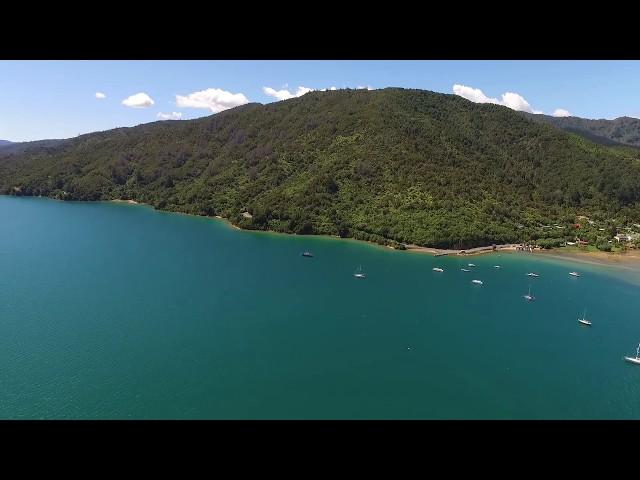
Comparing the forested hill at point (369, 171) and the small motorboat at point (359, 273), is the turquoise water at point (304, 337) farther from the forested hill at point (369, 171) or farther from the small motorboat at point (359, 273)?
the forested hill at point (369, 171)

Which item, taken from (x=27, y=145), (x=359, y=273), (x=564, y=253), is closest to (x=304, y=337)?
(x=359, y=273)

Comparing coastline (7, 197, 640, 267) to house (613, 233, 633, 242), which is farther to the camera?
house (613, 233, 633, 242)

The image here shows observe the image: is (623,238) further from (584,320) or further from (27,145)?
(27,145)

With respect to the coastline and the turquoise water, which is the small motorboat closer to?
the turquoise water

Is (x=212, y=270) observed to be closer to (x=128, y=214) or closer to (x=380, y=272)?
(x=380, y=272)

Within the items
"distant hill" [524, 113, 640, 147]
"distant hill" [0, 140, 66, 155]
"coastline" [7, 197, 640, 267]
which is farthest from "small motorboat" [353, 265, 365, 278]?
"distant hill" [524, 113, 640, 147]

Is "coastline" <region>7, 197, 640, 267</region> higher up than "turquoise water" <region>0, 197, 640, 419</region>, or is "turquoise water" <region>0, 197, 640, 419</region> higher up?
"coastline" <region>7, 197, 640, 267</region>

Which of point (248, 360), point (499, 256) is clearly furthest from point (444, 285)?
point (248, 360)
